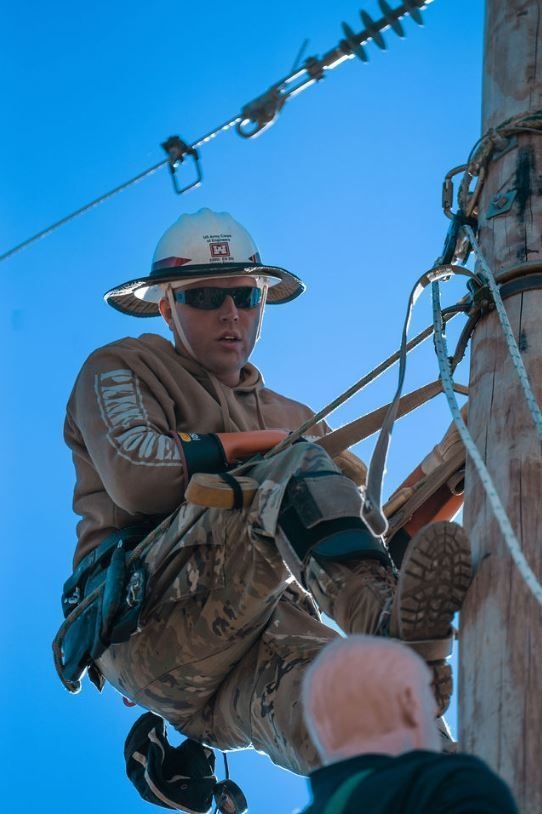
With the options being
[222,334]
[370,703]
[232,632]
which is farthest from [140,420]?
[370,703]

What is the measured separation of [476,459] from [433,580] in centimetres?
38

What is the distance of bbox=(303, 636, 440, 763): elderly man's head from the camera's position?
278cm

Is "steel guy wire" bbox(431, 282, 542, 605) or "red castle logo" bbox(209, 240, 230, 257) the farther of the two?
"red castle logo" bbox(209, 240, 230, 257)

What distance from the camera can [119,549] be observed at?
563 cm

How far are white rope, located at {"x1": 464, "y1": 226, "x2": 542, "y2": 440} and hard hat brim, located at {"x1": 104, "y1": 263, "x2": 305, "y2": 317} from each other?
1534 millimetres

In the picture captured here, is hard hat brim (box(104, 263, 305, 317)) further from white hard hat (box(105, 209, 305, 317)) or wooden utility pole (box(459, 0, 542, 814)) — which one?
wooden utility pole (box(459, 0, 542, 814))

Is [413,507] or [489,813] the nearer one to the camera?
[489,813]

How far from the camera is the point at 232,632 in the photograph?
544 cm

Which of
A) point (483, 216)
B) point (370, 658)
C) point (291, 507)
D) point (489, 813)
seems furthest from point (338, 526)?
point (489, 813)

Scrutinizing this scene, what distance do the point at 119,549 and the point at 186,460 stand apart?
1.44 ft

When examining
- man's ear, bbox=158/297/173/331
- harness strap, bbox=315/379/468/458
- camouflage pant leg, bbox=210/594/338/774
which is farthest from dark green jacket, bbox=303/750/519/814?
man's ear, bbox=158/297/173/331

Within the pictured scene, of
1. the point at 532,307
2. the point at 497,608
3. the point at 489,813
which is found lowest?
the point at 489,813

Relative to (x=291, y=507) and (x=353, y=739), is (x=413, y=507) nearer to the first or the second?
(x=291, y=507)

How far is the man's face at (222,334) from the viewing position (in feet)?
20.5
